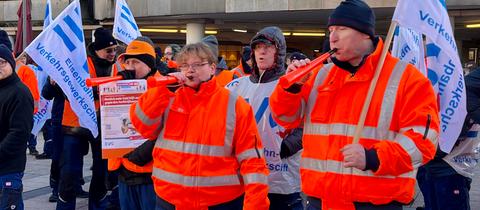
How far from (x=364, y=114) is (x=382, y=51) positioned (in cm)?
35

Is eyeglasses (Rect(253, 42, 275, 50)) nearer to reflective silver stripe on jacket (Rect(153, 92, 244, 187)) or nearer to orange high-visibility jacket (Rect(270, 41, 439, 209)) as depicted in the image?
reflective silver stripe on jacket (Rect(153, 92, 244, 187))

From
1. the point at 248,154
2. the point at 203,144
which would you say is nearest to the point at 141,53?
the point at 203,144

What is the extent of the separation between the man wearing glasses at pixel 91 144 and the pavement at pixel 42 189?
2.74ft

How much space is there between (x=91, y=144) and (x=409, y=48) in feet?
11.4

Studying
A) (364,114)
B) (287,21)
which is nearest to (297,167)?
(364,114)

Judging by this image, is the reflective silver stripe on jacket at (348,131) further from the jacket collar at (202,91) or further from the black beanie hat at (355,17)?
the jacket collar at (202,91)

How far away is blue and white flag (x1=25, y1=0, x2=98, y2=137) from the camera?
6.00m

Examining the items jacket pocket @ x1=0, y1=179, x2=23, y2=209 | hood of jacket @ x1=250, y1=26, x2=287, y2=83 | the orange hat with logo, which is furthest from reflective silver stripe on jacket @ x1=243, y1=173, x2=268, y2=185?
jacket pocket @ x1=0, y1=179, x2=23, y2=209

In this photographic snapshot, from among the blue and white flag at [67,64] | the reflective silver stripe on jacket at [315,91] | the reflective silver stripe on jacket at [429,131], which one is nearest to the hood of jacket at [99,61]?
the blue and white flag at [67,64]

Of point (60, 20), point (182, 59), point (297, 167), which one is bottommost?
point (297, 167)

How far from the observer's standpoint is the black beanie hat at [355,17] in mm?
3152

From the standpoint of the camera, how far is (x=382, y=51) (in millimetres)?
3131

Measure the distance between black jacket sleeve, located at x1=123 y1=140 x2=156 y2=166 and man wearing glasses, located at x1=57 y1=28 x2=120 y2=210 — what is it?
1950mm

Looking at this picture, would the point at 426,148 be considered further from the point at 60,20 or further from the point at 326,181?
the point at 60,20
